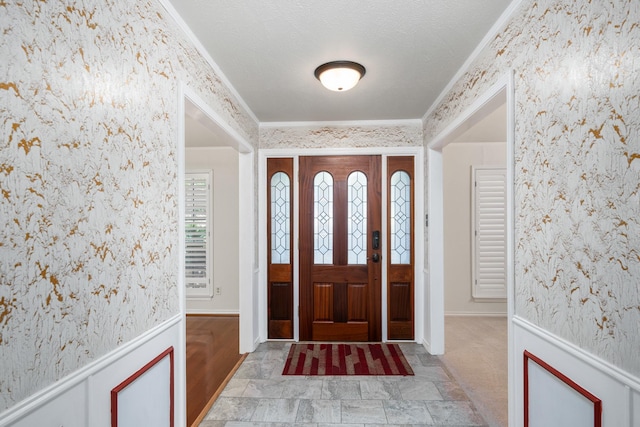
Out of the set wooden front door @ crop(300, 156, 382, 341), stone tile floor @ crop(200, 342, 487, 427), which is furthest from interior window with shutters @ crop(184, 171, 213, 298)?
stone tile floor @ crop(200, 342, 487, 427)

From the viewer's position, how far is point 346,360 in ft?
11.5

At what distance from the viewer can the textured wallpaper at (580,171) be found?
3.75 ft

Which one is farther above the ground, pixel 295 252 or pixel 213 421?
pixel 295 252

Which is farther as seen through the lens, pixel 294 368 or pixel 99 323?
pixel 294 368

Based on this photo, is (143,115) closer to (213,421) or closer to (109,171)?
(109,171)

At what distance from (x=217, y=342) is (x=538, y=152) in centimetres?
380

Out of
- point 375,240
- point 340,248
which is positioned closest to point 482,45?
point 375,240

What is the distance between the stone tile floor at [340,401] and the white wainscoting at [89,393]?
3.61 ft

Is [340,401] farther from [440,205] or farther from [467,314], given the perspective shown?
[467,314]

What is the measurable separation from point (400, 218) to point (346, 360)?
1711 mm

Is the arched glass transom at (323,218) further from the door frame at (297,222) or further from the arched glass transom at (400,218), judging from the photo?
the arched glass transom at (400,218)

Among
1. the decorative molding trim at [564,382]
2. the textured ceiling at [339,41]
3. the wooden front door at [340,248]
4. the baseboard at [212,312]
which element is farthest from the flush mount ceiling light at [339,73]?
the baseboard at [212,312]

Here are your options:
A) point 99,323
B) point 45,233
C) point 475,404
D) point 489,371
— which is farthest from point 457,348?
point 45,233

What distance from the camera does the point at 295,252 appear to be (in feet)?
13.6
